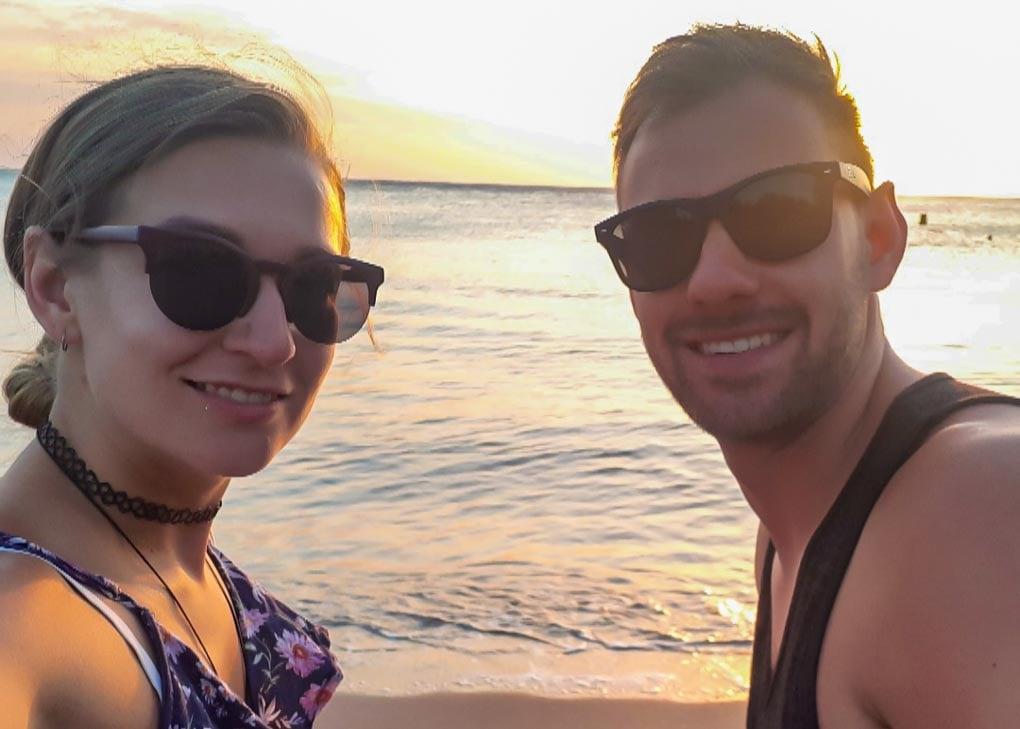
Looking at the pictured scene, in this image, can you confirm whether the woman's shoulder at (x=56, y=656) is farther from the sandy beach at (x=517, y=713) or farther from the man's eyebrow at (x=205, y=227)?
the sandy beach at (x=517, y=713)

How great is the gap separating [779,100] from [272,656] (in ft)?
6.40

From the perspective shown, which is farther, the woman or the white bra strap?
the woman

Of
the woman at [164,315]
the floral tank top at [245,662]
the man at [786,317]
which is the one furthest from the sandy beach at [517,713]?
the woman at [164,315]

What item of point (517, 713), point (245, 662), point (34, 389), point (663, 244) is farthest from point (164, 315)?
point (517, 713)

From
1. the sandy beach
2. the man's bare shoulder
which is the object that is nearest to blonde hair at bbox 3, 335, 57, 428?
the man's bare shoulder

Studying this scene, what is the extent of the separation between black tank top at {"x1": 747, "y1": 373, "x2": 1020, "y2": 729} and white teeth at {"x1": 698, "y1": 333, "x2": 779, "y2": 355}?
0.37 m

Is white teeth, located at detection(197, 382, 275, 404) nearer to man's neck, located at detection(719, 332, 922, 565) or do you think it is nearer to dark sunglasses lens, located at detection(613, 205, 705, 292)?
dark sunglasses lens, located at detection(613, 205, 705, 292)

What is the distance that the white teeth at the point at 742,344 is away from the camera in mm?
2816

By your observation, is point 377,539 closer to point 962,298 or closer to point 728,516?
point 728,516

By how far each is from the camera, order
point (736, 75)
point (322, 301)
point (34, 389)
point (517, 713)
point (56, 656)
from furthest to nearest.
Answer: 1. point (517, 713)
2. point (736, 75)
3. point (34, 389)
4. point (322, 301)
5. point (56, 656)

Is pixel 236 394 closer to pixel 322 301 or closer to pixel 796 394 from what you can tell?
pixel 322 301

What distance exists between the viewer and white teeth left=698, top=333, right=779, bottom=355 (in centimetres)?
282

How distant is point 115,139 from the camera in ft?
7.36

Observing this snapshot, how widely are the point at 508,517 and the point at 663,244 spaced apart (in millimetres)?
5290
